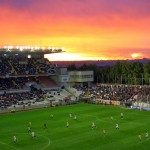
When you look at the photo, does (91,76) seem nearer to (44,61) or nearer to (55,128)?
(44,61)

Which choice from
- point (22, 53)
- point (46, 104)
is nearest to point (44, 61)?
point (22, 53)

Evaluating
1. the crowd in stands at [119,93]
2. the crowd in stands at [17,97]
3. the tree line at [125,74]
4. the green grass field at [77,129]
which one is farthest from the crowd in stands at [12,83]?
the tree line at [125,74]

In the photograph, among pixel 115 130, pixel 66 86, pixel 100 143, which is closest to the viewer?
pixel 100 143

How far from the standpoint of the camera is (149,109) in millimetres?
71062

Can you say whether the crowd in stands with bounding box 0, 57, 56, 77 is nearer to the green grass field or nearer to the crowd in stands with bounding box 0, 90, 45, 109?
the crowd in stands with bounding box 0, 90, 45, 109

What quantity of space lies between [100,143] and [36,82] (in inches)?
1927

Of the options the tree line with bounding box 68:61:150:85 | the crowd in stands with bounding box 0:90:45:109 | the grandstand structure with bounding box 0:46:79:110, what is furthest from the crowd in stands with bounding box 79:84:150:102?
the tree line with bounding box 68:61:150:85

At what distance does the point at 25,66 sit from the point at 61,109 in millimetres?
22160

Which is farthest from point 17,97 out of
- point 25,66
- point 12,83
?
point 25,66

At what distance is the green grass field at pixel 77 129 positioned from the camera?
145 feet

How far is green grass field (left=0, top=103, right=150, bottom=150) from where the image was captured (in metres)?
44.1

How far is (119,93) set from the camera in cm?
8556

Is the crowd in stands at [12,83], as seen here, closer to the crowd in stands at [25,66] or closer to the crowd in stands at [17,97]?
the crowd in stands at [25,66]

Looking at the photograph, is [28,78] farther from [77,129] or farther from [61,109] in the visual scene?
[77,129]
